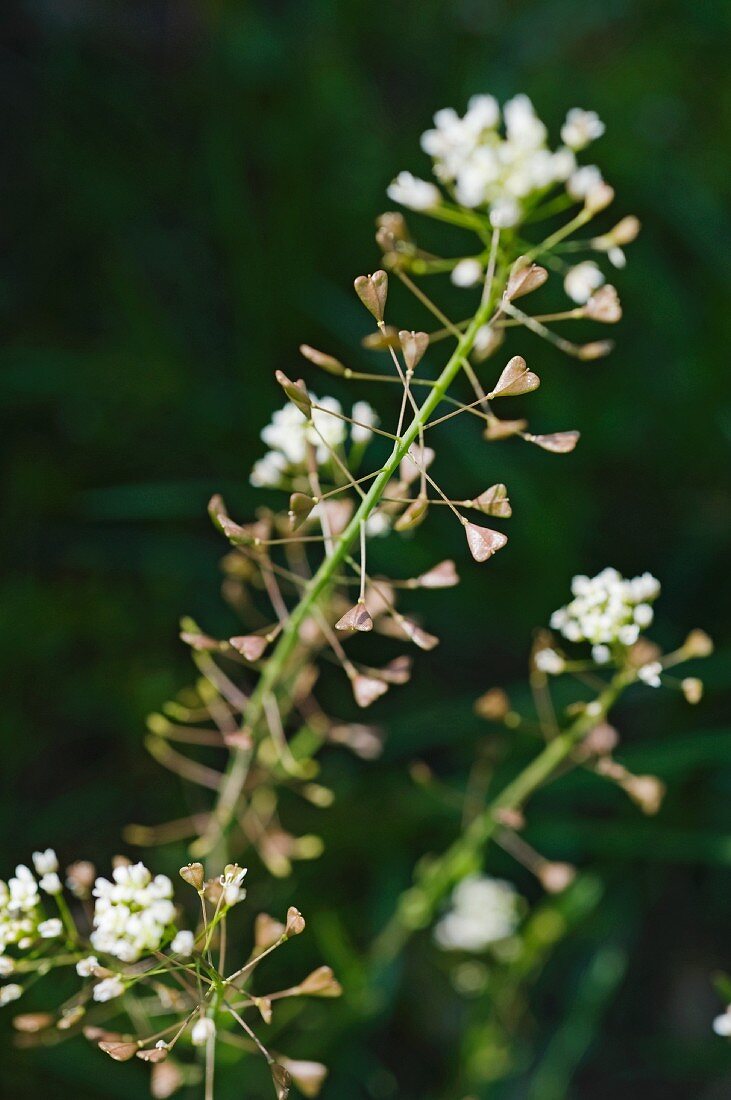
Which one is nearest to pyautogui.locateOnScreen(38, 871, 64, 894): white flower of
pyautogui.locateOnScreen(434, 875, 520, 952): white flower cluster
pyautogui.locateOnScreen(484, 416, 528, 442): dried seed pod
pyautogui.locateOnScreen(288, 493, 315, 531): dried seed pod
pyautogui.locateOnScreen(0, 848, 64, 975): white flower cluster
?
pyautogui.locateOnScreen(0, 848, 64, 975): white flower cluster

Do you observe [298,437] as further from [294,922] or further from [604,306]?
[294,922]

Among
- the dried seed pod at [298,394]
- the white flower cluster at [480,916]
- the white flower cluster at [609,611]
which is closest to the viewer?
the dried seed pod at [298,394]

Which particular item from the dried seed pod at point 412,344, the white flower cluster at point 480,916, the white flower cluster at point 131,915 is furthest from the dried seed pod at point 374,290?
the white flower cluster at point 480,916

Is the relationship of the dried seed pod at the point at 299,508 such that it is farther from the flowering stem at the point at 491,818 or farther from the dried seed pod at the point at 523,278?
the flowering stem at the point at 491,818

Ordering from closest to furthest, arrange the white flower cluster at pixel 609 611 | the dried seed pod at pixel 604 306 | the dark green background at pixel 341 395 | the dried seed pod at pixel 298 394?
the dried seed pod at pixel 298 394
the dried seed pod at pixel 604 306
the white flower cluster at pixel 609 611
the dark green background at pixel 341 395

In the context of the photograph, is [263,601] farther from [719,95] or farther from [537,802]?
[719,95]

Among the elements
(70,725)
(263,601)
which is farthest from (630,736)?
(70,725)

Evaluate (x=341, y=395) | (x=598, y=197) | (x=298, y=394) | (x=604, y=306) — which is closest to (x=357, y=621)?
(x=298, y=394)
